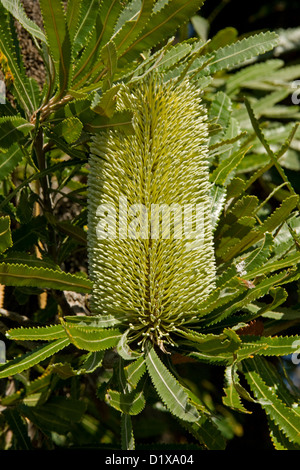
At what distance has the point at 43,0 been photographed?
32.2 inches

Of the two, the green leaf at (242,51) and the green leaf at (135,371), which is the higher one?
the green leaf at (242,51)

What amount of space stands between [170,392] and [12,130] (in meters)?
0.47

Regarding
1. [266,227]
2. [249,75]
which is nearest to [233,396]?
[266,227]

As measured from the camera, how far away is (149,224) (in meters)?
0.89

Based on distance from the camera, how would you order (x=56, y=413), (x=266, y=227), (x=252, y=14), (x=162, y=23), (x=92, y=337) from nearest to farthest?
(x=92, y=337) → (x=162, y=23) → (x=266, y=227) → (x=56, y=413) → (x=252, y=14)

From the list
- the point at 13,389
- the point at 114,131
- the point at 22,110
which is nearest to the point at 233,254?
the point at 114,131

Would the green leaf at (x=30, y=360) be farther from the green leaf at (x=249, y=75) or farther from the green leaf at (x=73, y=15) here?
the green leaf at (x=249, y=75)

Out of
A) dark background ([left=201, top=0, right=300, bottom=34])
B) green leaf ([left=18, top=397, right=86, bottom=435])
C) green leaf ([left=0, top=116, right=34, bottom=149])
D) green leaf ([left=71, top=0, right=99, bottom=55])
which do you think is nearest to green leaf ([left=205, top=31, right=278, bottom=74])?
green leaf ([left=71, top=0, right=99, bottom=55])

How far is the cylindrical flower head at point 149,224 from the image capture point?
0.89m
